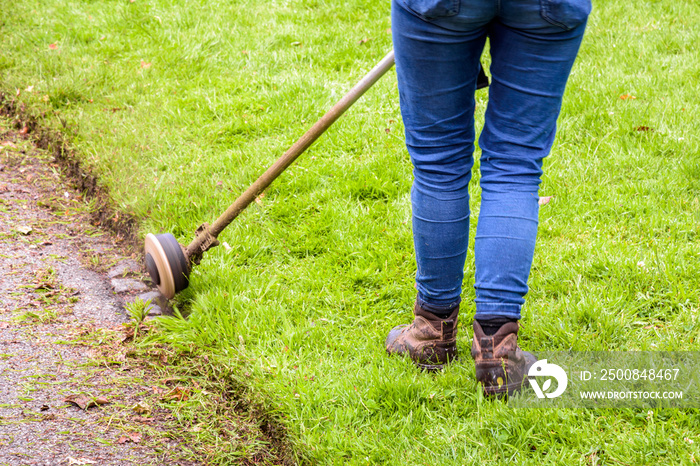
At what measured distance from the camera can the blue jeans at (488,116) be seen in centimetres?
172

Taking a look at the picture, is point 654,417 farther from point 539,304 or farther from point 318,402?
point 318,402

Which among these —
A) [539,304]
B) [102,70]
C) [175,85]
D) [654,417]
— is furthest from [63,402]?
[102,70]

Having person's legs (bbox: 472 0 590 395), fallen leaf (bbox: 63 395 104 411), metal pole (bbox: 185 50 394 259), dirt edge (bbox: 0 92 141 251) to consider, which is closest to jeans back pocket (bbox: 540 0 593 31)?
person's legs (bbox: 472 0 590 395)

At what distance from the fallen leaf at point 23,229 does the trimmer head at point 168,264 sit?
1.09 meters

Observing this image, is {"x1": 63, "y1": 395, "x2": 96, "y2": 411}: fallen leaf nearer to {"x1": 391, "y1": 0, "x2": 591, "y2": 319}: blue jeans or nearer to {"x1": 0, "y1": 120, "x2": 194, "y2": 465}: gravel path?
{"x1": 0, "y1": 120, "x2": 194, "y2": 465}: gravel path

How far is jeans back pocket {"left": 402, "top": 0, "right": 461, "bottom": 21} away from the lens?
1.67 m

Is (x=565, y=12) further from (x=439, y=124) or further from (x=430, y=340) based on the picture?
(x=430, y=340)

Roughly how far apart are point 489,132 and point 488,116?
0.05 m

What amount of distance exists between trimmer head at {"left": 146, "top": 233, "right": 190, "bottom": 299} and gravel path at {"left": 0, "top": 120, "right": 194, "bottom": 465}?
0.92ft

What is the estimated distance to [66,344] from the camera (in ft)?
8.75

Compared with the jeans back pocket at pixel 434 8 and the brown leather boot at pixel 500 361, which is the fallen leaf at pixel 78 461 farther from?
the jeans back pocket at pixel 434 8

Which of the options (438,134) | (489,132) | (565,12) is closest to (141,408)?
(438,134)

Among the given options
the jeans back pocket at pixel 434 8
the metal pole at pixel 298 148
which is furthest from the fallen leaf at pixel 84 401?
the jeans back pocket at pixel 434 8

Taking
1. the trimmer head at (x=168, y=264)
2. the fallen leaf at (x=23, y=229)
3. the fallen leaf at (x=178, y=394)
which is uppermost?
the trimmer head at (x=168, y=264)
